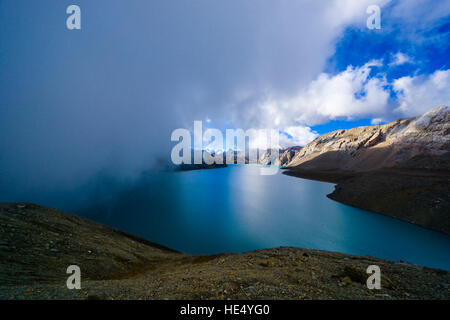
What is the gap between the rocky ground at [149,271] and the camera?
3707 mm

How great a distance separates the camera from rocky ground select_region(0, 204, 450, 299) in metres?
3.71

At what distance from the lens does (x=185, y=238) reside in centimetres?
1531

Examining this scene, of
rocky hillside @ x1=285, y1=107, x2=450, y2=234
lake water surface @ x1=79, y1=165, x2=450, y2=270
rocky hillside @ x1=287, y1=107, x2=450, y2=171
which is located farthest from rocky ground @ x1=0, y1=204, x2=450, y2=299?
rocky hillside @ x1=287, y1=107, x2=450, y2=171

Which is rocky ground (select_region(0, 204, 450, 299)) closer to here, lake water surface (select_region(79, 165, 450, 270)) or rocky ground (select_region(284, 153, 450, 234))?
lake water surface (select_region(79, 165, 450, 270))

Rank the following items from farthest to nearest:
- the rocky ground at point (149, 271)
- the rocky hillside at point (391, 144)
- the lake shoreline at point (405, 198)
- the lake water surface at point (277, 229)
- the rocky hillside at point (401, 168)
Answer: the rocky hillside at point (391, 144) < the rocky hillside at point (401, 168) < the lake shoreline at point (405, 198) < the lake water surface at point (277, 229) < the rocky ground at point (149, 271)

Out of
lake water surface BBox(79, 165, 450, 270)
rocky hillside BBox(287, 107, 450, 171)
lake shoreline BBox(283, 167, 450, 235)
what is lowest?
lake water surface BBox(79, 165, 450, 270)

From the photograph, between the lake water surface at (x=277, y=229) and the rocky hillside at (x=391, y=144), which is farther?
the rocky hillside at (x=391, y=144)

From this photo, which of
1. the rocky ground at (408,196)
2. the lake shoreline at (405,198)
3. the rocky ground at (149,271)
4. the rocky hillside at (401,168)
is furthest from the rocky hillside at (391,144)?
the rocky ground at (149,271)

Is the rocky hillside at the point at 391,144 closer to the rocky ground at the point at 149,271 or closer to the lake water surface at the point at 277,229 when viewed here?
the lake water surface at the point at 277,229

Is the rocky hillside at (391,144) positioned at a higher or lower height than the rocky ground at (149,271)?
higher

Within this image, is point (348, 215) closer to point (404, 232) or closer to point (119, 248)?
point (404, 232)

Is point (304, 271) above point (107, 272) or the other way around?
above
